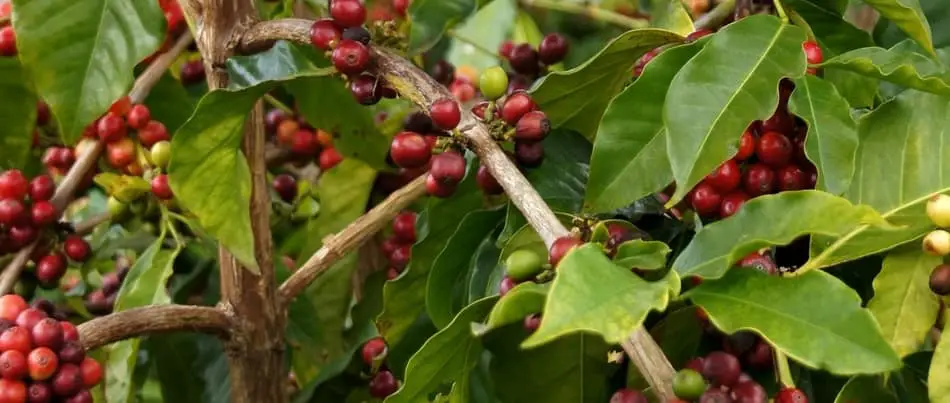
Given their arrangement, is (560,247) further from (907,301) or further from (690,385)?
(907,301)

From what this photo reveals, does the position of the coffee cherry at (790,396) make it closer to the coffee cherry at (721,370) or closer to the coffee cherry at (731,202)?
the coffee cherry at (721,370)

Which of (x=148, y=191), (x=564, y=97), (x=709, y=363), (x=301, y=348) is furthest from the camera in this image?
(x=301, y=348)

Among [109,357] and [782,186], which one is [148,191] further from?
[782,186]

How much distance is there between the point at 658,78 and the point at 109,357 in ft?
1.81

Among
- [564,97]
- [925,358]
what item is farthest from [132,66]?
[925,358]

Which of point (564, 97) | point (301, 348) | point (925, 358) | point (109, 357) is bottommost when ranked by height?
point (301, 348)

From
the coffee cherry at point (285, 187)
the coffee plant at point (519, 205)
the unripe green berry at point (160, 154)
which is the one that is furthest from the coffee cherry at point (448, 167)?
the coffee cherry at point (285, 187)

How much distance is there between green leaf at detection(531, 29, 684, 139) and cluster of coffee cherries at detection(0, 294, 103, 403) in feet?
1.22

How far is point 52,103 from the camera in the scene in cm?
85

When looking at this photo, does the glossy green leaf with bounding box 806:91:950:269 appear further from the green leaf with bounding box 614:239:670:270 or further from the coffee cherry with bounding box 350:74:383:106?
the coffee cherry with bounding box 350:74:383:106

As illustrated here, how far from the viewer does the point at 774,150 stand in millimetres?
701

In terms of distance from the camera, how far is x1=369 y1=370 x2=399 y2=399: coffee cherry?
1010 millimetres

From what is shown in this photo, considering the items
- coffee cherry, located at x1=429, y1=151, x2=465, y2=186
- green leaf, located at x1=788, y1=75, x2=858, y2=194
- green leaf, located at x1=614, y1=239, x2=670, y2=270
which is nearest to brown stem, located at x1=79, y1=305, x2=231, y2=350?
coffee cherry, located at x1=429, y1=151, x2=465, y2=186

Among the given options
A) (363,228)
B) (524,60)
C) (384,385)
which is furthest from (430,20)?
(384,385)
